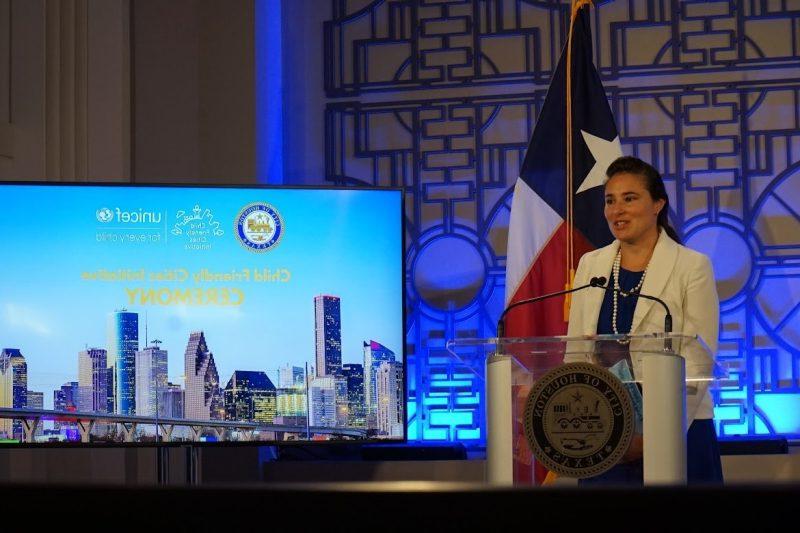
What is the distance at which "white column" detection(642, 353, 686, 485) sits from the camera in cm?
221

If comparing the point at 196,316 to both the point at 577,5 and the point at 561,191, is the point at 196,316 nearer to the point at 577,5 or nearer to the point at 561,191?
the point at 561,191

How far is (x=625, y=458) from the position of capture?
222 centimetres

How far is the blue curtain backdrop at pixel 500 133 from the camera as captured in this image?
172 inches

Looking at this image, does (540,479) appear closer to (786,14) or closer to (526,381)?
(526,381)

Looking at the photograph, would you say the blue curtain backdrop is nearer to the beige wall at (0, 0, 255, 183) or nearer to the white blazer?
the beige wall at (0, 0, 255, 183)

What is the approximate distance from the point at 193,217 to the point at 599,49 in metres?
1.95

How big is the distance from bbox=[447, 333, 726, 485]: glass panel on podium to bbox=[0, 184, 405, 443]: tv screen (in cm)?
137

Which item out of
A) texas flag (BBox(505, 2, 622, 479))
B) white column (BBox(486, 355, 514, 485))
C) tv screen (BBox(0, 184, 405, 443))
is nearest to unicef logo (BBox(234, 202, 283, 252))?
tv screen (BBox(0, 184, 405, 443))

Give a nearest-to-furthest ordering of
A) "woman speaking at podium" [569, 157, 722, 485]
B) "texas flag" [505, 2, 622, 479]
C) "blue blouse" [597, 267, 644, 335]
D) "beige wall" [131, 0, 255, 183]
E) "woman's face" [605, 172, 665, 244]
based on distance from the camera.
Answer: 1. "woman speaking at podium" [569, 157, 722, 485]
2. "blue blouse" [597, 267, 644, 335]
3. "woman's face" [605, 172, 665, 244]
4. "texas flag" [505, 2, 622, 479]
5. "beige wall" [131, 0, 255, 183]

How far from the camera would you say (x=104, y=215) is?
146 inches

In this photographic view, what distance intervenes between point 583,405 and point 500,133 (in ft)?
8.64

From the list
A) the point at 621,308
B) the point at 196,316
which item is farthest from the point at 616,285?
the point at 196,316

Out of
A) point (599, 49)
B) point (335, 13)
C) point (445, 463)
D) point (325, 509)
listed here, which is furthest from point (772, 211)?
point (325, 509)

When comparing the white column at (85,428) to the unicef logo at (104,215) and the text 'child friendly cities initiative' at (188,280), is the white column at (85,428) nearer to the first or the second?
the text 'child friendly cities initiative' at (188,280)
